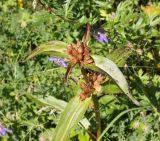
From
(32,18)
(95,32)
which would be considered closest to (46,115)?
(95,32)

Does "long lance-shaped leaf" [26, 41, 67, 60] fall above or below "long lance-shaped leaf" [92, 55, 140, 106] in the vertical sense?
above

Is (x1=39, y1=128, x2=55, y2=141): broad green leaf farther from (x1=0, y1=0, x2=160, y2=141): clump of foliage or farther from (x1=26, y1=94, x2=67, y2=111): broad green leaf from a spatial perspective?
(x1=26, y1=94, x2=67, y2=111): broad green leaf

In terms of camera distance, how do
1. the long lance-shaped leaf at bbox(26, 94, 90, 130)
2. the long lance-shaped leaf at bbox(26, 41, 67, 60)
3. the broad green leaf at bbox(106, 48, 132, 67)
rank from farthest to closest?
the long lance-shaped leaf at bbox(26, 94, 90, 130) < the broad green leaf at bbox(106, 48, 132, 67) < the long lance-shaped leaf at bbox(26, 41, 67, 60)

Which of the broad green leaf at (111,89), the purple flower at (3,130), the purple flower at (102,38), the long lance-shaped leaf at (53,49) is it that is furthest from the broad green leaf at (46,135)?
the long lance-shaped leaf at (53,49)

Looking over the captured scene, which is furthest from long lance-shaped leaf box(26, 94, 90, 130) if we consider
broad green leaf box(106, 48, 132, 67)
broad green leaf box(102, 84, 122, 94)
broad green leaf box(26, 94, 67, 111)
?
broad green leaf box(106, 48, 132, 67)

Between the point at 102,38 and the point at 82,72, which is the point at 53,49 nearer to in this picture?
the point at 82,72

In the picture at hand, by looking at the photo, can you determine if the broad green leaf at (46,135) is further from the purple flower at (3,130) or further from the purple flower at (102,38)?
the purple flower at (102,38)

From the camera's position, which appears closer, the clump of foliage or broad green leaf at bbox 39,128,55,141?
the clump of foliage
